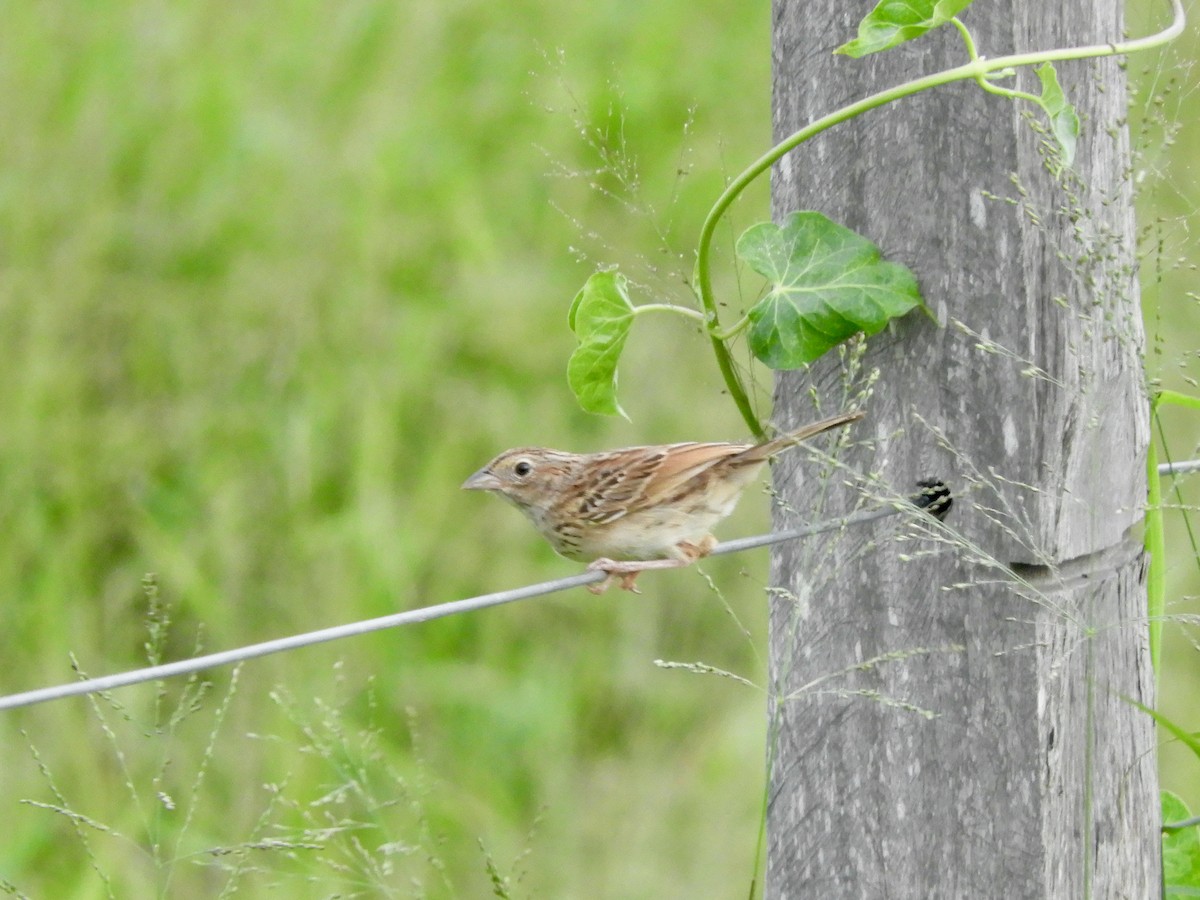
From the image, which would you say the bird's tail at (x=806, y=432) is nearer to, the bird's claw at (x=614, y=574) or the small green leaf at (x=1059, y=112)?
the small green leaf at (x=1059, y=112)

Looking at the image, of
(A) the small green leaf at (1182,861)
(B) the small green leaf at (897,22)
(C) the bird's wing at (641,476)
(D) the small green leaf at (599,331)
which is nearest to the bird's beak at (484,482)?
(C) the bird's wing at (641,476)

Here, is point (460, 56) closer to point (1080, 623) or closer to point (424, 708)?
point (424, 708)

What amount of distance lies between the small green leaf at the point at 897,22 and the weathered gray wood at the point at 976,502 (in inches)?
6.4

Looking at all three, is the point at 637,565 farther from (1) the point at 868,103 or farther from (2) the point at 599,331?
(1) the point at 868,103

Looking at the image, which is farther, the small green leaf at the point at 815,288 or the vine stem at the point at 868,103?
the small green leaf at the point at 815,288

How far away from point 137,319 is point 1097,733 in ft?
15.3

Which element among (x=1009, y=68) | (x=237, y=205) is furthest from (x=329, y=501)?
(x=1009, y=68)

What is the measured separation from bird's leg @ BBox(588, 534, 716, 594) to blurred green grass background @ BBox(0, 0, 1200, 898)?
78.6 inches

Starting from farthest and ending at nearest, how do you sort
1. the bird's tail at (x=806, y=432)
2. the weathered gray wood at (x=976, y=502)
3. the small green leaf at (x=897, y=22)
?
the bird's tail at (x=806, y=432) < the weathered gray wood at (x=976, y=502) < the small green leaf at (x=897, y=22)

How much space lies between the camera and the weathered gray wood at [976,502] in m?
2.50

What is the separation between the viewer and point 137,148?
257 inches

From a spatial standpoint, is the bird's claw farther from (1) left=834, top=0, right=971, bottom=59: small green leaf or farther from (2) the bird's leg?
(1) left=834, top=0, right=971, bottom=59: small green leaf

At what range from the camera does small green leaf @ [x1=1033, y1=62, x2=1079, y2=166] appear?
2.40 meters

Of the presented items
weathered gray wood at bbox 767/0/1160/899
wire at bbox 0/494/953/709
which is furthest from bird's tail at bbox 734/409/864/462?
wire at bbox 0/494/953/709
